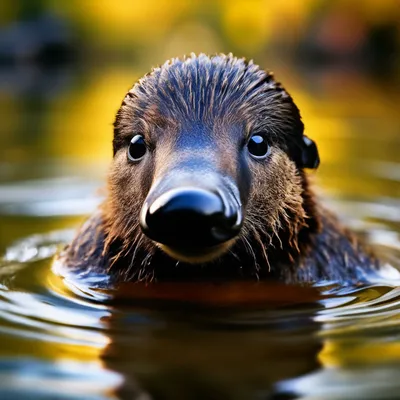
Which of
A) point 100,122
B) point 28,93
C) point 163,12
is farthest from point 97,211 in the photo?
point 163,12

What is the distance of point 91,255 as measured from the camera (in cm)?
537

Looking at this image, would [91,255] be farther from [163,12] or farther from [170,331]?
[163,12]

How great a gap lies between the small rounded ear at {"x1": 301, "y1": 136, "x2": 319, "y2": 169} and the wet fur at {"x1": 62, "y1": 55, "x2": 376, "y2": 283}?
0.05 metres

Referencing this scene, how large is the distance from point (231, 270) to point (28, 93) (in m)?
18.5

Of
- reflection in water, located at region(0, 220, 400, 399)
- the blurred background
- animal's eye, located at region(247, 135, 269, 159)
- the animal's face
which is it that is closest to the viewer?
reflection in water, located at region(0, 220, 400, 399)

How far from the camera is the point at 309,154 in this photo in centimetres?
517

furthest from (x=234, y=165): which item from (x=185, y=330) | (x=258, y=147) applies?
(x=185, y=330)

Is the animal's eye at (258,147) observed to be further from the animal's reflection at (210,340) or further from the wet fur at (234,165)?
the animal's reflection at (210,340)

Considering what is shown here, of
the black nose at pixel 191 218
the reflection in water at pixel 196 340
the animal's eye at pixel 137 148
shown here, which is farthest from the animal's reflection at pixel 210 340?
the animal's eye at pixel 137 148

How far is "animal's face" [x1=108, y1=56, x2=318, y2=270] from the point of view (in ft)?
14.2

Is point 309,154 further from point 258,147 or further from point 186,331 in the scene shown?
point 186,331

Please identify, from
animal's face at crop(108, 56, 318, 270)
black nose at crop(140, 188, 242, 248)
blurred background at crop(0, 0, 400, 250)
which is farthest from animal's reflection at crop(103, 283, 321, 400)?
blurred background at crop(0, 0, 400, 250)

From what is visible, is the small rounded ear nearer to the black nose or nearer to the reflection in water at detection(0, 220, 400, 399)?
the reflection in water at detection(0, 220, 400, 399)

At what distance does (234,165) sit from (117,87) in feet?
67.1
